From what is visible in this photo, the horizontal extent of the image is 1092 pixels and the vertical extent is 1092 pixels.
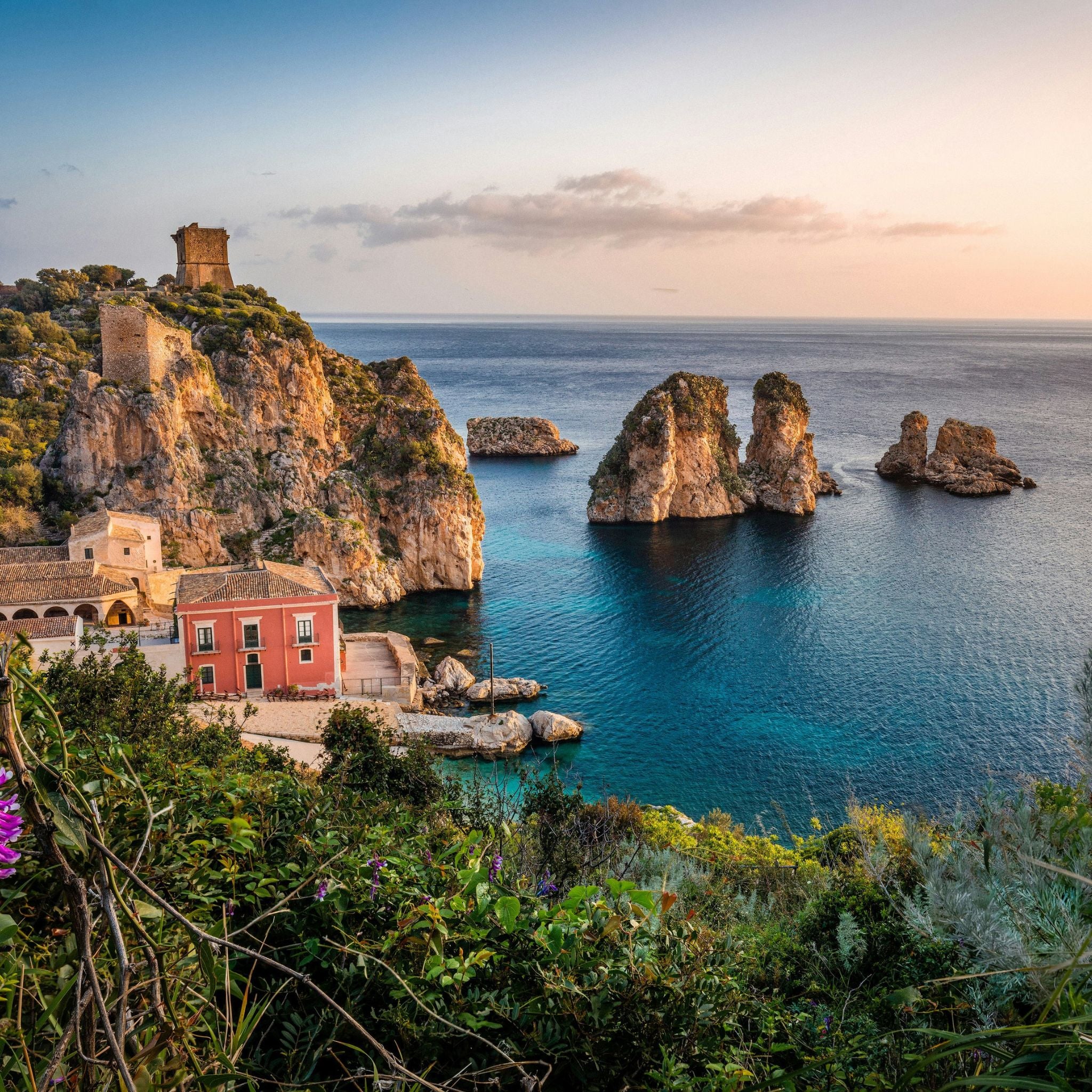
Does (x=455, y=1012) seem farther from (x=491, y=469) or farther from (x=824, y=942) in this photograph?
(x=491, y=469)

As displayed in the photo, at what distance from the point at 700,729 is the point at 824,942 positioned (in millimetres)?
23428

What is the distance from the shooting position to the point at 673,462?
59.1 m

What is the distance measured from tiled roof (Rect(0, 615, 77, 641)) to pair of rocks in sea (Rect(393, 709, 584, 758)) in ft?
36.7

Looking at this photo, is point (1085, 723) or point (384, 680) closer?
point (1085, 723)

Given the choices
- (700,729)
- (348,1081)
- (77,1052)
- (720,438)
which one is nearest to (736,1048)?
(348,1081)

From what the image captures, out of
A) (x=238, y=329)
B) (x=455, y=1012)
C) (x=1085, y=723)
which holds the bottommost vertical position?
(x=1085, y=723)

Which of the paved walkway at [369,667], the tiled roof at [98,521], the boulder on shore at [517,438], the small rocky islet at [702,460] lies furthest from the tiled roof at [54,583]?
the boulder on shore at [517,438]

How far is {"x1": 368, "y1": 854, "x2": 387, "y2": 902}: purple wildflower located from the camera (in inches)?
110

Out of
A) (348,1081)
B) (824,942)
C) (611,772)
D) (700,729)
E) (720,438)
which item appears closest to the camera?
(348,1081)

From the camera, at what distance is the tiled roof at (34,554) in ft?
105

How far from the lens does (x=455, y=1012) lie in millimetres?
2498

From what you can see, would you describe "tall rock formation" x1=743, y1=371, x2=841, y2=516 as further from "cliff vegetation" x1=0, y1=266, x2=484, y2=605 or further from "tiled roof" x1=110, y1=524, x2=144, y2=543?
"tiled roof" x1=110, y1=524, x2=144, y2=543

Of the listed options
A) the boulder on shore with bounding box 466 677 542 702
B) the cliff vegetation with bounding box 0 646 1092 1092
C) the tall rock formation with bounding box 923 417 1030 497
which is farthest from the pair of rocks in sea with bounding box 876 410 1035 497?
the cliff vegetation with bounding box 0 646 1092 1092

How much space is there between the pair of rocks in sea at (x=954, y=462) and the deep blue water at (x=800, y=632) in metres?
2.08
